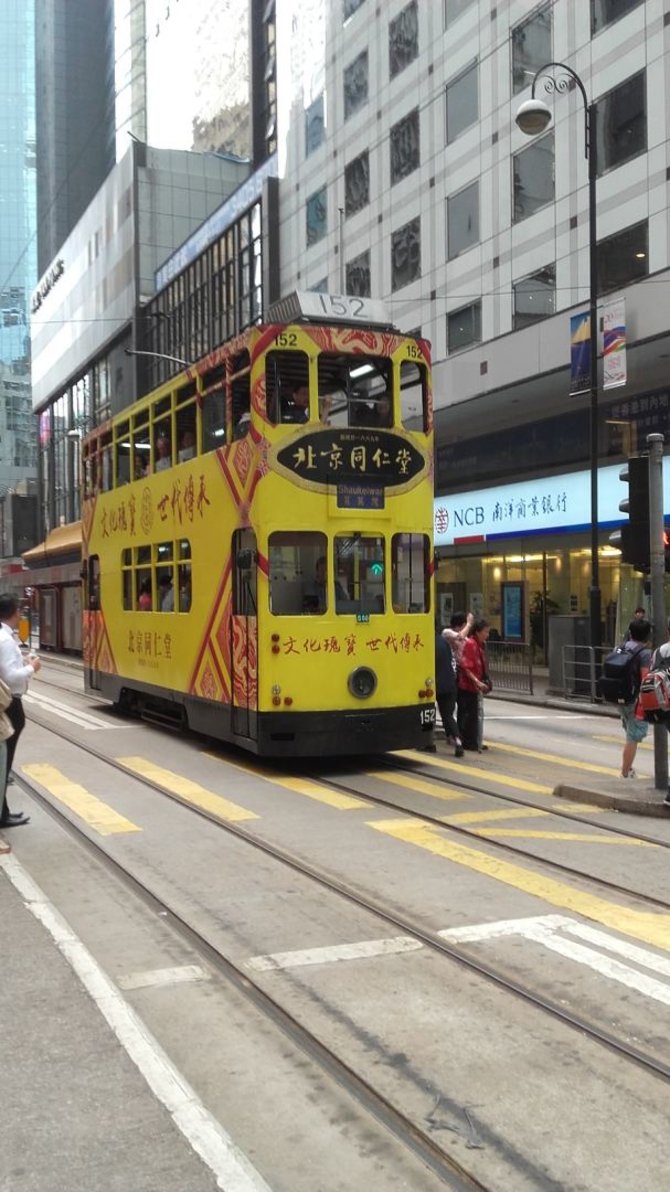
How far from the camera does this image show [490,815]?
8.78 m

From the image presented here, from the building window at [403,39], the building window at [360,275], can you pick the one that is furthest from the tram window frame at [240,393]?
the building window at [403,39]

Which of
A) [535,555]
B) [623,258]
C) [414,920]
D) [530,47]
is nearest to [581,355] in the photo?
[623,258]

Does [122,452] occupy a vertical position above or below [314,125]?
below

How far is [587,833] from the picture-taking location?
8.08 meters

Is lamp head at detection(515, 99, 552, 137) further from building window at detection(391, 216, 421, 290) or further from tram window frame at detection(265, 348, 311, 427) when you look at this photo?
building window at detection(391, 216, 421, 290)

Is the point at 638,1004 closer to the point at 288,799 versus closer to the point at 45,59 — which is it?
the point at 288,799

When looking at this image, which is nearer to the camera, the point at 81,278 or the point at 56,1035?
the point at 56,1035

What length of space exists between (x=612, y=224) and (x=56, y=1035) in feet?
70.8

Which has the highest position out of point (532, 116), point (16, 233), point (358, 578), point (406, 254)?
point (16, 233)

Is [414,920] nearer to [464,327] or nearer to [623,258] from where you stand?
[623,258]

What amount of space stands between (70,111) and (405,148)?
112 m

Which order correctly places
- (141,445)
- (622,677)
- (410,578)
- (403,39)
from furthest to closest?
(403,39) < (141,445) < (410,578) < (622,677)

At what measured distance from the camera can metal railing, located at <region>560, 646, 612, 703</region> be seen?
1919 centimetres

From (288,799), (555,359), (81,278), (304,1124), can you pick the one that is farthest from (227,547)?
(81,278)
